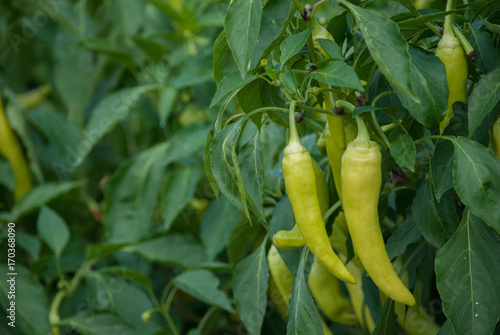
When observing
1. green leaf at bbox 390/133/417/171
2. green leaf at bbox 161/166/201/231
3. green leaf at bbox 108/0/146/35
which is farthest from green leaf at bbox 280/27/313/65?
green leaf at bbox 108/0/146/35

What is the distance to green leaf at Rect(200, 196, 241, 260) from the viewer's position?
1.02 meters

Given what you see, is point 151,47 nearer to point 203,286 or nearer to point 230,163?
point 203,286

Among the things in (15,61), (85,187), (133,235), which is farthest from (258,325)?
(15,61)

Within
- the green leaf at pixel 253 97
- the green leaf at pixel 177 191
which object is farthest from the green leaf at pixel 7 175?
the green leaf at pixel 253 97

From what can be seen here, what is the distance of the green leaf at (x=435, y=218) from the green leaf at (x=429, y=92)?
3.3 inches

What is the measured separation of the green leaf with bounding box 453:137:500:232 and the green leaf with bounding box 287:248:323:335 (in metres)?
0.18

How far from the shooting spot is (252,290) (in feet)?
2.21

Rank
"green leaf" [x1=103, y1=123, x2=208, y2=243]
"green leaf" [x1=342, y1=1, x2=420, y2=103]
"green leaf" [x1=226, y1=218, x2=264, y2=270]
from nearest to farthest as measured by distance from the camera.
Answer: "green leaf" [x1=342, y1=1, x2=420, y2=103] → "green leaf" [x1=226, y1=218, x2=264, y2=270] → "green leaf" [x1=103, y1=123, x2=208, y2=243]

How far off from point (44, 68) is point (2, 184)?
14.7 inches

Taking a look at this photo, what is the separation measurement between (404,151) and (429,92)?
5cm

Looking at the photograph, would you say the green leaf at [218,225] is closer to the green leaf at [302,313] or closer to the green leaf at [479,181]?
the green leaf at [302,313]

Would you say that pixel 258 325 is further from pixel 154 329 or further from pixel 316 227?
pixel 154 329

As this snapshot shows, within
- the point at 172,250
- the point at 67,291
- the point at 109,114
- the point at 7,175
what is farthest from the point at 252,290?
the point at 7,175

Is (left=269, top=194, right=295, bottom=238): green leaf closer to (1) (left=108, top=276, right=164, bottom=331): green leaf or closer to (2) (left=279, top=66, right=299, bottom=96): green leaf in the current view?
(2) (left=279, top=66, right=299, bottom=96): green leaf
